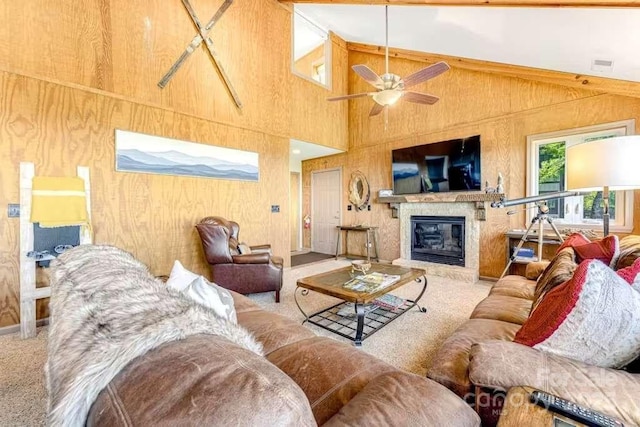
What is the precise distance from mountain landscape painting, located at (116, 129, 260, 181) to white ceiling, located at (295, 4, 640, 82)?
2886mm

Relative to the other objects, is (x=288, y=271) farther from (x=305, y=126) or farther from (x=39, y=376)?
(x=39, y=376)

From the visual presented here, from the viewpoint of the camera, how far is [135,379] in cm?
49

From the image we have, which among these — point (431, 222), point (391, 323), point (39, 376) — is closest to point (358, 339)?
point (391, 323)

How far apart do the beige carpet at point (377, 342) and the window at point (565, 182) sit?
4.93ft

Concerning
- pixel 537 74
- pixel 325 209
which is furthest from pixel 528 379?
pixel 325 209

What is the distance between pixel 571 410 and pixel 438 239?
4.37 meters

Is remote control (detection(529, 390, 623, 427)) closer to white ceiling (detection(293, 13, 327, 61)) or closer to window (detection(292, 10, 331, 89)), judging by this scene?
window (detection(292, 10, 331, 89))

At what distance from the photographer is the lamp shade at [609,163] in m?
1.99

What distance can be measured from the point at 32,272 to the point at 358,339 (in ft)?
9.67

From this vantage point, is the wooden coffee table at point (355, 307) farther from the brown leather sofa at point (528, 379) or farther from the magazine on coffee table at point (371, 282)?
the brown leather sofa at point (528, 379)

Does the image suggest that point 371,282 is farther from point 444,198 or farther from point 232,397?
point 444,198

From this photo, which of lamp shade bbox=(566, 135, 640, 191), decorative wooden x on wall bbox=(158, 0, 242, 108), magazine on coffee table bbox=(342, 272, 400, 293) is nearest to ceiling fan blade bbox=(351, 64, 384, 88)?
lamp shade bbox=(566, 135, 640, 191)

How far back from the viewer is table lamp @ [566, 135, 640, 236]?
6.53 feet

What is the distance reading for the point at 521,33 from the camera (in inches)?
115
